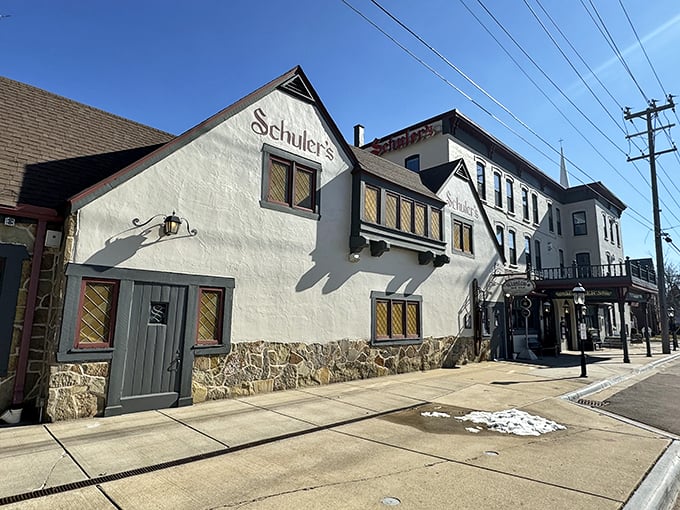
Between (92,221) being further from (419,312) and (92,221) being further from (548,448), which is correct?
(419,312)

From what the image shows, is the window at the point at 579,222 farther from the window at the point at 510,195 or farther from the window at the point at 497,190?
the window at the point at 497,190

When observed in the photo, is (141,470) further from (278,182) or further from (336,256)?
(336,256)

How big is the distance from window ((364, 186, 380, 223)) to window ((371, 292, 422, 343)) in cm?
234

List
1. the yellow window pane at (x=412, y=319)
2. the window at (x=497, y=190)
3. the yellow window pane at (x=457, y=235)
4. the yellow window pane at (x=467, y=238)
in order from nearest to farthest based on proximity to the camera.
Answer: the yellow window pane at (x=412, y=319), the yellow window pane at (x=457, y=235), the yellow window pane at (x=467, y=238), the window at (x=497, y=190)

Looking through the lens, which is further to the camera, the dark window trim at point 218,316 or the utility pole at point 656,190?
the utility pole at point 656,190

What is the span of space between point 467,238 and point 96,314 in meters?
13.9

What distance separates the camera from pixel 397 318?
1330 centimetres

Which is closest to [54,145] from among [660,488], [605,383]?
[660,488]

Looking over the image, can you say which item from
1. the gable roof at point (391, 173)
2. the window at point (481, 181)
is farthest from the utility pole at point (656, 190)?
the gable roof at point (391, 173)

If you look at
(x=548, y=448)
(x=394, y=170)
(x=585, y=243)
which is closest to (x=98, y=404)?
(x=548, y=448)

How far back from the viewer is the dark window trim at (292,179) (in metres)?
9.98

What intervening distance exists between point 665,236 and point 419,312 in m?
20.1

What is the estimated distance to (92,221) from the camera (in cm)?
725

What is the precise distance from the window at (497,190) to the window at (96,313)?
69.0 ft
